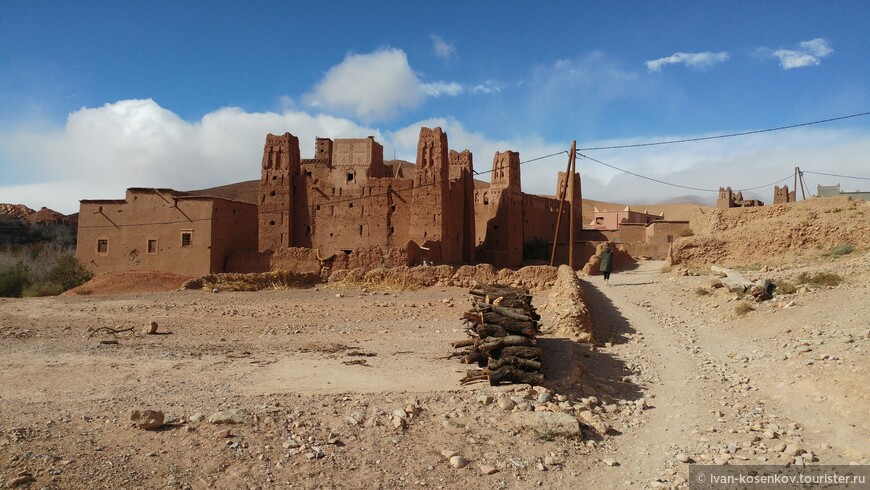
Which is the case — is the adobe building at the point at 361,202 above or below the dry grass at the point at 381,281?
above

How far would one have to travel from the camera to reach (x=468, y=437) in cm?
711

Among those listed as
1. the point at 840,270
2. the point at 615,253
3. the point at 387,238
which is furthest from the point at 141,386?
the point at 615,253

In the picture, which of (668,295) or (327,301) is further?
(327,301)

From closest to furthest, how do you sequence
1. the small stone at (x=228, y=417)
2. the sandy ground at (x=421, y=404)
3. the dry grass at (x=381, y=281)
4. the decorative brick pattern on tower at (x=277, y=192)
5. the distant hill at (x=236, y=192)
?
the sandy ground at (x=421, y=404)
the small stone at (x=228, y=417)
the dry grass at (x=381, y=281)
the decorative brick pattern on tower at (x=277, y=192)
the distant hill at (x=236, y=192)

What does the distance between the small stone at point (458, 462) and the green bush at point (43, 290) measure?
27.5 metres

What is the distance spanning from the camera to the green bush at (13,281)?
2797 cm

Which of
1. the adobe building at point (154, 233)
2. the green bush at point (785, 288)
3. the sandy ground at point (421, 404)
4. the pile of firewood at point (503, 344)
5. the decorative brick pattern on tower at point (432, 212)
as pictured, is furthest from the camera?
the decorative brick pattern on tower at point (432, 212)

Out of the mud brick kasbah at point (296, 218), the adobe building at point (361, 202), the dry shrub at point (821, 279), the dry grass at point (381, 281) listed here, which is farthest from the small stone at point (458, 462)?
the adobe building at point (361, 202)

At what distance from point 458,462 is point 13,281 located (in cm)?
3038

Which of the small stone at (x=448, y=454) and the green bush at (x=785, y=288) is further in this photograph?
the green bush at (x=785, y=288)

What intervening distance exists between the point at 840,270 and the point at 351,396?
14.6 m

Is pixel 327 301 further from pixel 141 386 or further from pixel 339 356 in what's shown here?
pixel 141 386

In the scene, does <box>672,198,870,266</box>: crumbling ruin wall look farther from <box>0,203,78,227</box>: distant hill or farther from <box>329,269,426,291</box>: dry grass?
<box>0,203,78,227</box>: distant hill

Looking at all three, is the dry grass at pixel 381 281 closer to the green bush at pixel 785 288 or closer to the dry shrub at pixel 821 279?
the green bush at pixel 785 288
